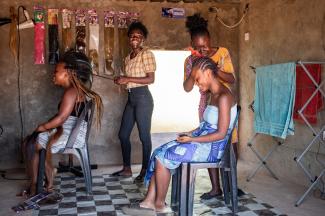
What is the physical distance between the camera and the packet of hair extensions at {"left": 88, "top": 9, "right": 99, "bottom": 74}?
5578 mm

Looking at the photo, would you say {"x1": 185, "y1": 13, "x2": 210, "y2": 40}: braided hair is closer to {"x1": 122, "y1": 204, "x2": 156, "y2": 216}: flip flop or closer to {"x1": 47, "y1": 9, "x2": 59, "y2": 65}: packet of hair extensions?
{"x1": 122, "y1": 204, "x2": 156, "y2": 216}: flip flop

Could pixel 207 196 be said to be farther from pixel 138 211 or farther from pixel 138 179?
pixel 138 179

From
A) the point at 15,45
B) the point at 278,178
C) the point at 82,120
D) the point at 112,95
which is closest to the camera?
the point at 82,120

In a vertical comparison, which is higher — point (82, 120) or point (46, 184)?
point (82, 120)

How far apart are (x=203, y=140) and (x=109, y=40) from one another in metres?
2.91

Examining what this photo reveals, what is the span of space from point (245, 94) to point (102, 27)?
2.23 m

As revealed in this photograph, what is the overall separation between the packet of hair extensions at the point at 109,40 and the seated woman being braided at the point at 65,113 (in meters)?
1.42

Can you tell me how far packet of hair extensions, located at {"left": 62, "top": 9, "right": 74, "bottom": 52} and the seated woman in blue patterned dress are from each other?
267 cm

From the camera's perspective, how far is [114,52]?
567 cm

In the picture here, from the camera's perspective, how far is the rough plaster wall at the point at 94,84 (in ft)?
17.7

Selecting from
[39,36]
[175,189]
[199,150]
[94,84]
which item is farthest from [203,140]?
[39,36]

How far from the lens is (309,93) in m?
4.29

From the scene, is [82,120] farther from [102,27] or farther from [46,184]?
[102,27]

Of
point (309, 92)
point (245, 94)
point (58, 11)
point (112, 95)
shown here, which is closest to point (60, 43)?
point (58, 11)
